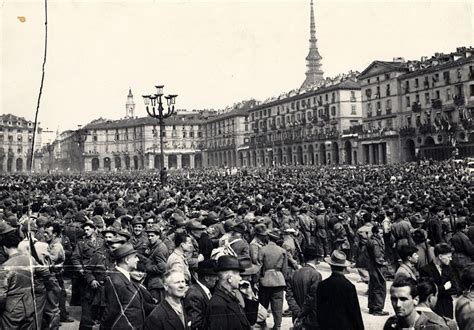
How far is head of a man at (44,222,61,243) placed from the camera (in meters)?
9.03

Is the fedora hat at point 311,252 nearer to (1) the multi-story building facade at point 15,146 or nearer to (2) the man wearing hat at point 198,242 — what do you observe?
(2) the man wearing hat at point 198,242

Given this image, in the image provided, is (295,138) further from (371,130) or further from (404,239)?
(404,239)

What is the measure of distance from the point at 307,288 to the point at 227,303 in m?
2.33

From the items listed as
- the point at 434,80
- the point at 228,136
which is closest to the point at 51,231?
the point at 434,80

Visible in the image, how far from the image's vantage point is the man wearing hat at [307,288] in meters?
6.21

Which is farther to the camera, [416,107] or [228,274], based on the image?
[416,107]

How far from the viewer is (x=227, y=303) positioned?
4.57m

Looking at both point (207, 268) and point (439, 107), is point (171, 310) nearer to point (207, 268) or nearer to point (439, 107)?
point (207, 268)

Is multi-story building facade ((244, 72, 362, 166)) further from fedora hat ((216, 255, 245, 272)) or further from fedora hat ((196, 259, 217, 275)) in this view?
fedora hat ((216, 255, 245, 272))

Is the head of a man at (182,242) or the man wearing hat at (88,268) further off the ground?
the head of a man at (182,242)

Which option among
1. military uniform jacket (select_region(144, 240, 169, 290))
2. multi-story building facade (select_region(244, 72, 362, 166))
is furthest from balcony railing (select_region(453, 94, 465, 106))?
military uniform jacket (select_region(144, 240, 169, 290))

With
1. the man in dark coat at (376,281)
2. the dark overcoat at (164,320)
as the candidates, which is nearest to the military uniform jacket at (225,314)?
the dark overcoat at (164,320)

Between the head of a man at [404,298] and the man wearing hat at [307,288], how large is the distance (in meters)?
1.96

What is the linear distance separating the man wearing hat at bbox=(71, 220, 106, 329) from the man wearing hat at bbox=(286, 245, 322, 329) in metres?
2.73
